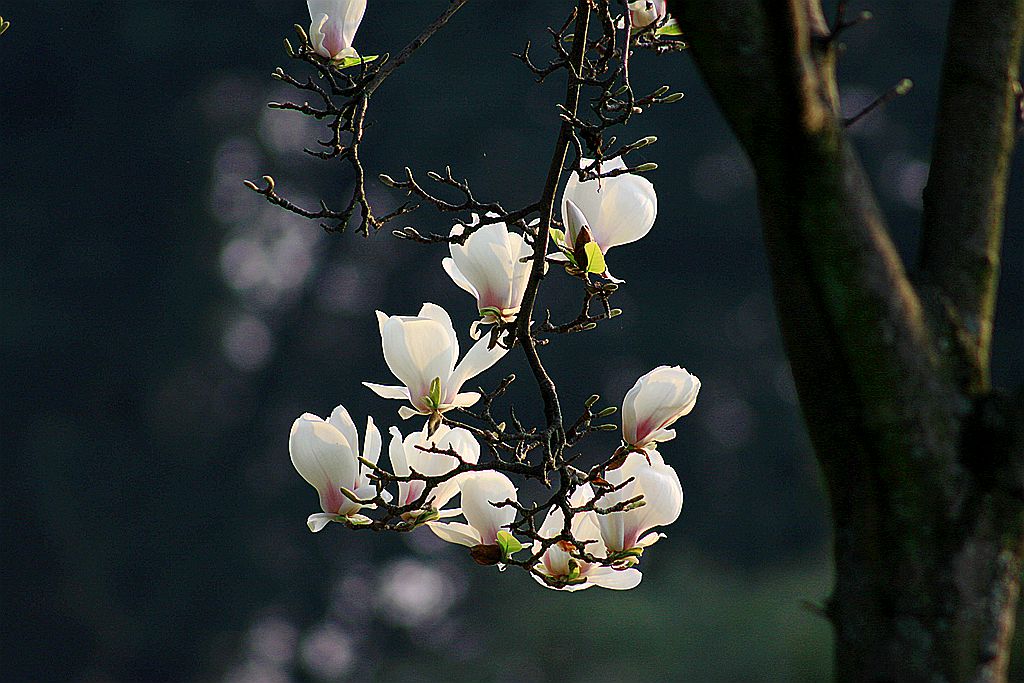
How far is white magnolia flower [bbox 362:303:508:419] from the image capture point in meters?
0.62

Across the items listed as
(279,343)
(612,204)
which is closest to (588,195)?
(612,204)

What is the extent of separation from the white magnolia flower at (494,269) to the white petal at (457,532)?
0.31 ft

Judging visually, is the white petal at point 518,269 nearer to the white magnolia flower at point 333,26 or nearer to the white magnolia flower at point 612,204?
the white magnolia flower at point 612,204

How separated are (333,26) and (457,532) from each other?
27 centimetres

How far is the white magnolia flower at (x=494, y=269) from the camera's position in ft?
2.09

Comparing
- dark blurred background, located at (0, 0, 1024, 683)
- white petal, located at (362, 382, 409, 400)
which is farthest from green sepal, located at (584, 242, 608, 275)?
dark blurred background, located at (0, 0, 1024, 683)

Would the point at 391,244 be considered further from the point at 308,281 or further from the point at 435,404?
the point at 435,404

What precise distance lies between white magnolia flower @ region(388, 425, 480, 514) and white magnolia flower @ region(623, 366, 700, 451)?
85 millimetres

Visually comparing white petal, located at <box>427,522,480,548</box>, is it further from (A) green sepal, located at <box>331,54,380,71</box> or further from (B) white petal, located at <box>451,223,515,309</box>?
(A) green sepal, located at <box>331,54,380,71</box>

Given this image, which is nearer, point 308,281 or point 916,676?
point 916,676

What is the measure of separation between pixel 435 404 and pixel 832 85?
23 cm

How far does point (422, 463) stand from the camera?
0.65m

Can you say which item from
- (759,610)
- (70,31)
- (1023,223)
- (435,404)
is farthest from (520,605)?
(435,404)

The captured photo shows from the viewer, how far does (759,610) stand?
22.7ft
